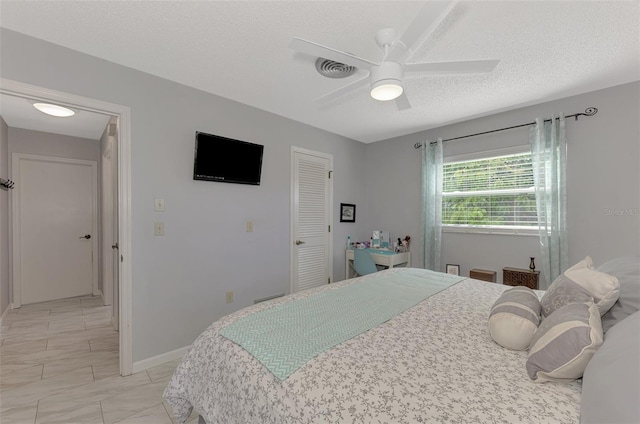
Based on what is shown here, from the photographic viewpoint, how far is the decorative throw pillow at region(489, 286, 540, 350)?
1.17 metres

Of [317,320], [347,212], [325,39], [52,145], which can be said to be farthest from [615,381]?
[52,145]

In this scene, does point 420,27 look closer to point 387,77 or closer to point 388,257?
point 387,77

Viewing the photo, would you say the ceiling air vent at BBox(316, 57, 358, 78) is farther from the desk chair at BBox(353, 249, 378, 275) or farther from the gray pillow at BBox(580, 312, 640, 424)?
the desk chair at BBox(353, 249, 378, 275)

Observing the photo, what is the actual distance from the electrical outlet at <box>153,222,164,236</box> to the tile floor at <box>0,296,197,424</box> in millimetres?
1123

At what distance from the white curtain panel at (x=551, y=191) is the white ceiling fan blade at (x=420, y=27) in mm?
2245

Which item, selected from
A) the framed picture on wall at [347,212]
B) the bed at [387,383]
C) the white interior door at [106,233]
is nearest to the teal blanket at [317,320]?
the bed at [387,383]

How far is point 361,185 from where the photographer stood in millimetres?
4559

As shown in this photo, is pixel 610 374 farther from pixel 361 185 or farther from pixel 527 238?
pixel 361 185

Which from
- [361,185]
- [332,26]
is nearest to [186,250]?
[332,26]

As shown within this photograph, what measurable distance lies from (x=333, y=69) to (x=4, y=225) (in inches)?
168

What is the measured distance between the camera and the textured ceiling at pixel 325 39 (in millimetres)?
1596

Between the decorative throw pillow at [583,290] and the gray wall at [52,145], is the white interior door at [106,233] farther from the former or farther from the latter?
the decorative throw pillow at [583,290]

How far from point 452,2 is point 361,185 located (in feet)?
11.3

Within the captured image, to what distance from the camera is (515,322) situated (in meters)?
1.20
